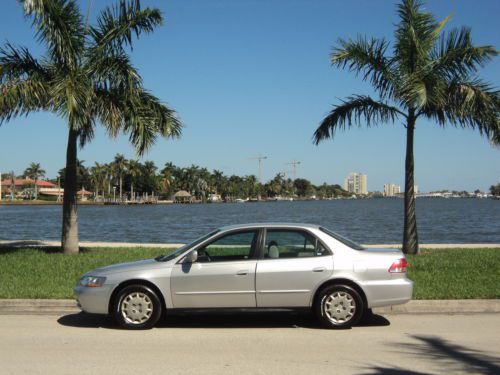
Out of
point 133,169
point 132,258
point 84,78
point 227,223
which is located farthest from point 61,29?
point 133,169

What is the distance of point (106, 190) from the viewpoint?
16675 centimetres

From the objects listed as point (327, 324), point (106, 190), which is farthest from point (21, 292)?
point (106, 190)

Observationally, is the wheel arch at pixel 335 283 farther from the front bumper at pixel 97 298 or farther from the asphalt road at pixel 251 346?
the front bumper at pixel 97 298

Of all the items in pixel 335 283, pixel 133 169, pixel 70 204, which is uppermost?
pixel 133 169

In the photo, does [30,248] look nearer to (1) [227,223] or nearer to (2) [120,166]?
(1) [227,223]

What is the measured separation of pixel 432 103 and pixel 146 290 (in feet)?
32.0

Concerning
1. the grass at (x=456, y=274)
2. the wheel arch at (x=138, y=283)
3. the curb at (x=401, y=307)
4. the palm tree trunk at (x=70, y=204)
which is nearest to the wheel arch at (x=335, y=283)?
the curb at (x=401, y=307)

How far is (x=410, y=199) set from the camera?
16.4 metres

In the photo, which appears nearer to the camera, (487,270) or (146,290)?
(146,290)

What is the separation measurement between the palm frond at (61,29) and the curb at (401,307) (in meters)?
8.00

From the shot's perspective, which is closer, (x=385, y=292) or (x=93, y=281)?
(x=385, y=292)

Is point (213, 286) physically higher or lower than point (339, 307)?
higher

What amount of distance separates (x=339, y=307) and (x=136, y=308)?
2703 millimetres

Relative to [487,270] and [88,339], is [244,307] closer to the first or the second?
[88,339]
